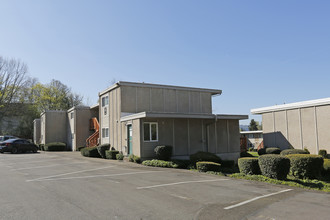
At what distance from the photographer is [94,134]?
29.1m

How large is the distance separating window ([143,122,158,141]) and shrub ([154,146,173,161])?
1.05 meters

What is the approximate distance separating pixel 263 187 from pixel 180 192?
3.41 meters

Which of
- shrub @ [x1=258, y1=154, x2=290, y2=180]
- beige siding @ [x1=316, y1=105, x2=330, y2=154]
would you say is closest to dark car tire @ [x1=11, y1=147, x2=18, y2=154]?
shrub @ [x1=258, y1=154, x2=290, y2=180]

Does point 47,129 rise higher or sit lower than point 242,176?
higher

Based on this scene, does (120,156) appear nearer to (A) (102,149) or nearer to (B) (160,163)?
(A) (102,149)

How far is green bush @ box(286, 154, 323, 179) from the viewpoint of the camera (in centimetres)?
1211

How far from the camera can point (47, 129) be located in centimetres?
3819

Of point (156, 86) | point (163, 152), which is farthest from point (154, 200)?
point (156, 86)

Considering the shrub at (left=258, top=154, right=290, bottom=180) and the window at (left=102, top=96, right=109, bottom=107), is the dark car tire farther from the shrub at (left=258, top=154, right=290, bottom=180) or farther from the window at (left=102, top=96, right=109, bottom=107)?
the shrub at (left=258, top=154, right=290, bottom=180)

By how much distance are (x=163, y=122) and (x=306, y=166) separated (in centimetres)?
985

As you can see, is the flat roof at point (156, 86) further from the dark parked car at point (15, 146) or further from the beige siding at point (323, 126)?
the dark parked car at point (15, 146)

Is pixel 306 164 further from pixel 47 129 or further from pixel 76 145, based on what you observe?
pixel 47 129

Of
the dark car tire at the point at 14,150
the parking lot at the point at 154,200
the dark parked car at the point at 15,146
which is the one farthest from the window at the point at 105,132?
the parking lot at the point at 154,200

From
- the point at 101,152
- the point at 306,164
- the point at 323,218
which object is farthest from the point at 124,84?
the point at 323,218
